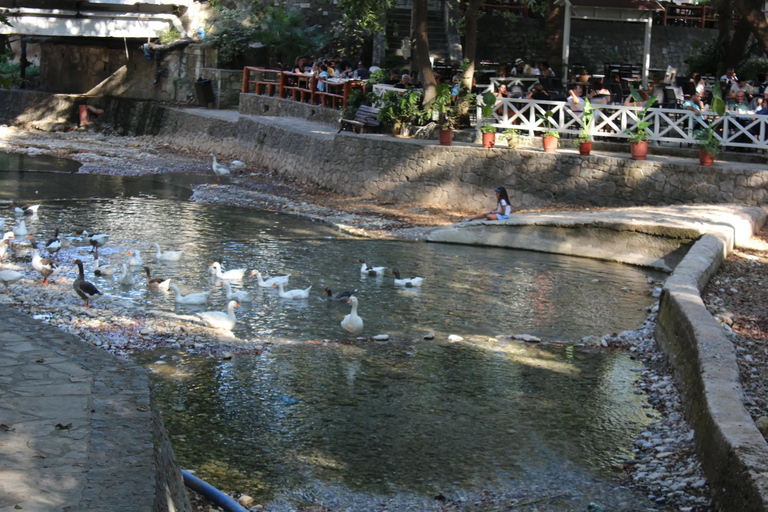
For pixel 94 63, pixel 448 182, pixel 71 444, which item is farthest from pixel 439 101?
pixel 94 63

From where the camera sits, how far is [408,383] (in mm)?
8781

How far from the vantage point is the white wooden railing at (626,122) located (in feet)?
57.2

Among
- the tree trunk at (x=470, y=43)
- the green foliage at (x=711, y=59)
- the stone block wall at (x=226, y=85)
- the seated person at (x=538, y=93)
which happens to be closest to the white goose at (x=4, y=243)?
the tree trunk at (x=470, y=43)

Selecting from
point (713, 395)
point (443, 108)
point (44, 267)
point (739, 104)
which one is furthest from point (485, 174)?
point (713, 395)

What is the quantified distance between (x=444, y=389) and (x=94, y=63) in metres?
31.7

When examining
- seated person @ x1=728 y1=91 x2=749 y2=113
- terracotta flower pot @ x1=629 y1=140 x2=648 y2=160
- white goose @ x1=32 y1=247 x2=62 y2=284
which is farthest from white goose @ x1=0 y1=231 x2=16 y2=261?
seated person @ x1=728 y1=91 x2=749 y2=113

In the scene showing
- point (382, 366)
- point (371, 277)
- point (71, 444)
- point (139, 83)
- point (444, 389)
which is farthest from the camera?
point (139, 83)

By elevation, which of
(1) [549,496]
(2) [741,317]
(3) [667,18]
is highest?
(3) [667,18]

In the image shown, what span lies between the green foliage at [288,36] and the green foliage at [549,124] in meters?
14.4

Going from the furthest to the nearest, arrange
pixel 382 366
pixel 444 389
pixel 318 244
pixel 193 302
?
pixel 318 244, pixel 193 302, pixel 382 366, pixel 444 389

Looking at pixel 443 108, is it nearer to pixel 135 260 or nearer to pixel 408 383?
pixel 135 260

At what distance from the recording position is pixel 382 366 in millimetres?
9273

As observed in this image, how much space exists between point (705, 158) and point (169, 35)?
898 inches

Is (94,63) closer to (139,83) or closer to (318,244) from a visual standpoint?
(139,83)
